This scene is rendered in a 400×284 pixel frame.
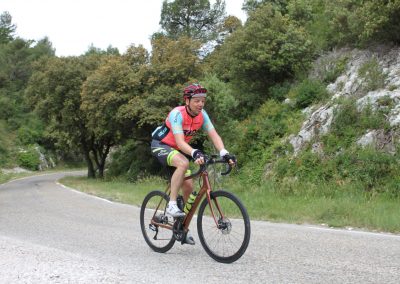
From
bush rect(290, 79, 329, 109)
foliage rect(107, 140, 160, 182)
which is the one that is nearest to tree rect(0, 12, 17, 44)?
foliage rect(107, 140, 160, 182)

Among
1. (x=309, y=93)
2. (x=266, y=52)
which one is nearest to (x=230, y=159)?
(x=309, y=93)

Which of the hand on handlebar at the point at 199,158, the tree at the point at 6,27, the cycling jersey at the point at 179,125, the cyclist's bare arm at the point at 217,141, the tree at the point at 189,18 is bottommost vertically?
the hand on handlebar at the point at 199,158

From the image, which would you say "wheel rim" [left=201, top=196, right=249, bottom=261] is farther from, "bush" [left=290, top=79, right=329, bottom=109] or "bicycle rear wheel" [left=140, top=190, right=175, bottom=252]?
"bush" [left=290, top=79, right=329, bottom=109]

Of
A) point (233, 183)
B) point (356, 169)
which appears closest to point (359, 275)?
point (356, 169)

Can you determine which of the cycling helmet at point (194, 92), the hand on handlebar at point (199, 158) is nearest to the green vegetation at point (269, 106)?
the hand on handlebar at point (199, 158)

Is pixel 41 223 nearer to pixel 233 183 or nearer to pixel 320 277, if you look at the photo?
pixel 320 277

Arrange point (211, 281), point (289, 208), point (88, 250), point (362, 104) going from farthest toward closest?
point (362, 104), point (289, 208), point (88, 250), point (211, 281)

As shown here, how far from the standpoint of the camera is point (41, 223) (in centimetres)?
959

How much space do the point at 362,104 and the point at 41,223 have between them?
11.9 m

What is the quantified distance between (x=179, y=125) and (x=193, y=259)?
5.49ft

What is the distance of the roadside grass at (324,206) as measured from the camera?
8.89 metres

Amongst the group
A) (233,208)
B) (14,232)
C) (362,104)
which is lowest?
(14,232)

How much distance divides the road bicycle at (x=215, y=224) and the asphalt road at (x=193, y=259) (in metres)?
0.16

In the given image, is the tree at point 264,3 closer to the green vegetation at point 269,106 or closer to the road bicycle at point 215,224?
the green vegetation at point 269,106
